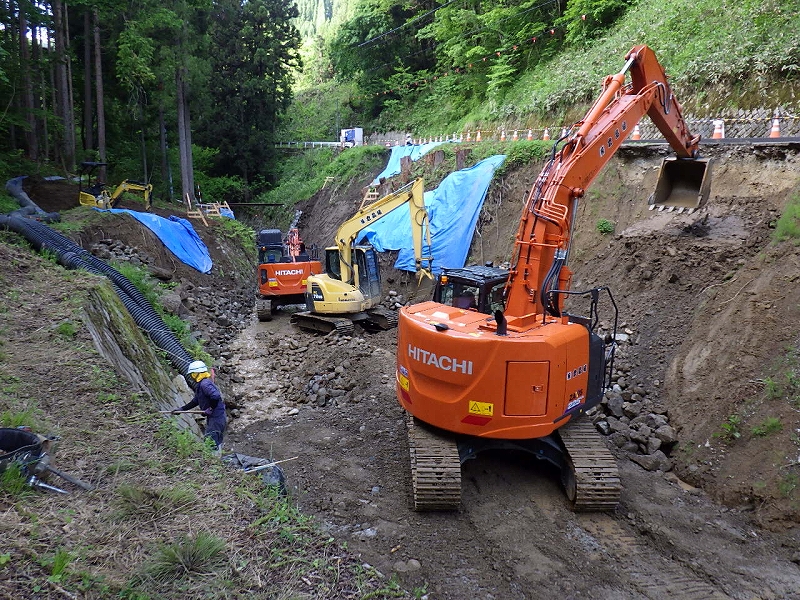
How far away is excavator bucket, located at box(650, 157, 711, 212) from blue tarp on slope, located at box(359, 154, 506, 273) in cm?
605

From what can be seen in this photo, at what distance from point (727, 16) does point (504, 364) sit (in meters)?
15.0

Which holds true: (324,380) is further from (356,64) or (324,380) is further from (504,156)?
(356,64)

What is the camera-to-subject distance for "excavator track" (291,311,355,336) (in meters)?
12.6

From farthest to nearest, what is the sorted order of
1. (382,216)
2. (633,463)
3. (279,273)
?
(279,273) → (382,216) → (633,463)

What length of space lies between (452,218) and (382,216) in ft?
9.78

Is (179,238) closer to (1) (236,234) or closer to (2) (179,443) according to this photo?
(1) (236,234)

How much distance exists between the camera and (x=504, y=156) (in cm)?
1555

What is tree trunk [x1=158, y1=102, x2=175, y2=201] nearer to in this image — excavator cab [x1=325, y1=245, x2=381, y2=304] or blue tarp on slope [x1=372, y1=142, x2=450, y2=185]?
blue tarp on slope [x1=372, y1=142, x2=450, y2=185]

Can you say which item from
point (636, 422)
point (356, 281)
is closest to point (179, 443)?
point (636, 422)

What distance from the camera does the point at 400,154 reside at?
23.9m

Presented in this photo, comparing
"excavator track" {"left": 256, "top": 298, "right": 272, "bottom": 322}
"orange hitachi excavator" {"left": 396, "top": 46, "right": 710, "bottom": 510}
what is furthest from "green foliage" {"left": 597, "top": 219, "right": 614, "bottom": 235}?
"excavator track" {"left": 256, "top": 298, "right": 272, "bottom": 322}

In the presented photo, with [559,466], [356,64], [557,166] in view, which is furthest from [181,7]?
[559,466]

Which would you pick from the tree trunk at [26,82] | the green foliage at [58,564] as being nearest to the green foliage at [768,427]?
the green foliage at [58,564]

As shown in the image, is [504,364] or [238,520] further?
[504,364]
